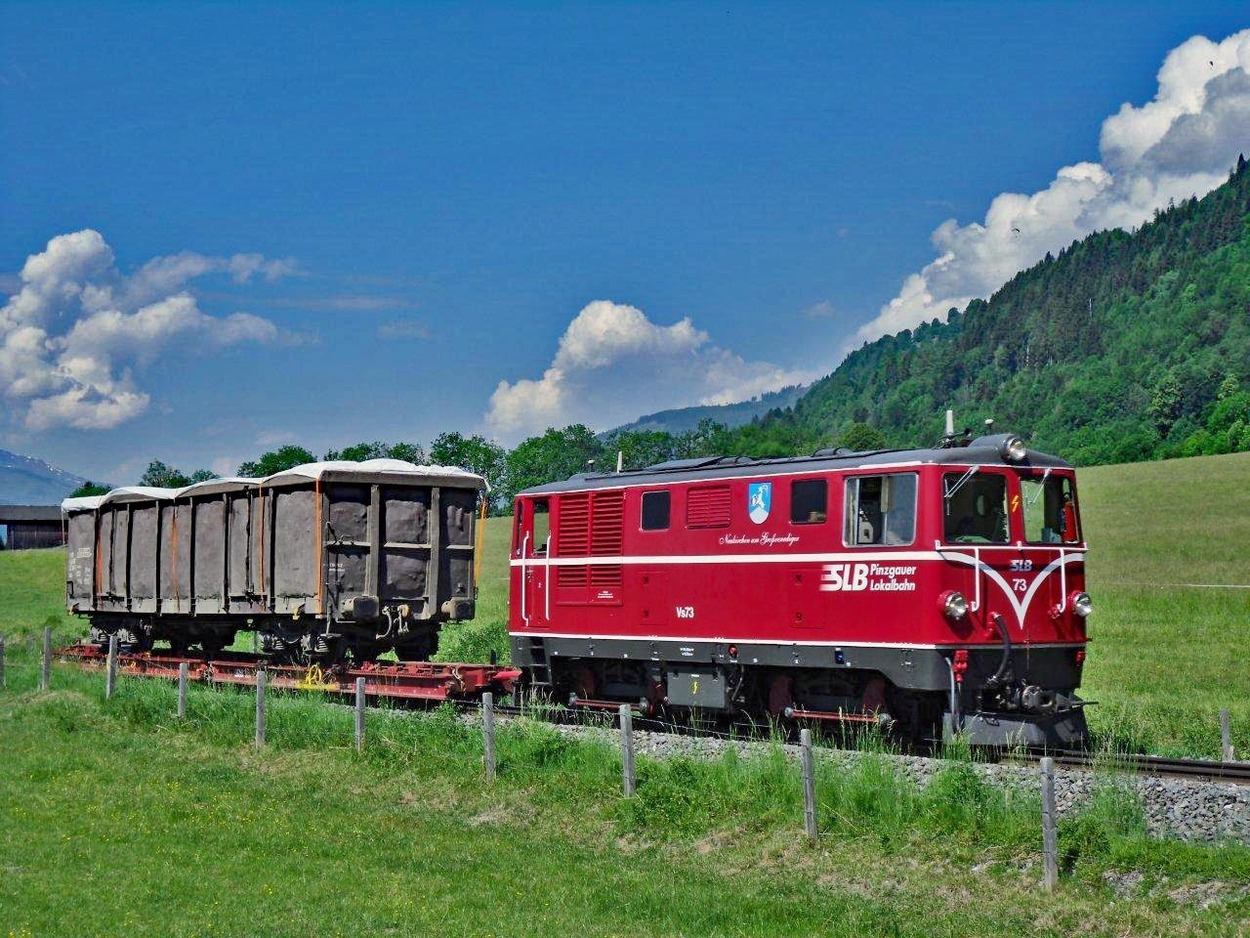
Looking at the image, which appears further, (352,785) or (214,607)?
(214,607)

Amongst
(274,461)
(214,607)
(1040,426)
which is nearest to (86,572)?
(214,607)

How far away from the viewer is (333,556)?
24312 mm

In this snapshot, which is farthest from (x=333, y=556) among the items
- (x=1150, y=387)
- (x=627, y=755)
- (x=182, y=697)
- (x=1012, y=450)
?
(x=1150, y=387)

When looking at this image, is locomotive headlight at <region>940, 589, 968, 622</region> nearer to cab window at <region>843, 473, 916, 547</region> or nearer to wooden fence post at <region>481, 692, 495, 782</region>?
cab window at <region>843, 473, 916, 547</region>

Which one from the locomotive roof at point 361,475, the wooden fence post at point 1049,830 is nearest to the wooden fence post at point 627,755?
the wooden fence post at point 1049,830

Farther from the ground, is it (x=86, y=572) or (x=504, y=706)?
(x=86, y=572)

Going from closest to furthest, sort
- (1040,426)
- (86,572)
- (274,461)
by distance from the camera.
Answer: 1. (86,572)
2. (274,461)
3. (1040,426)

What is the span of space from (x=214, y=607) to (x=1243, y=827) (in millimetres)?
20682

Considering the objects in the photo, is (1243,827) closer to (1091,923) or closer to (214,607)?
(1091,923)

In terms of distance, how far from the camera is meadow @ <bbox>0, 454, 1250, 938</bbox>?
1156cm

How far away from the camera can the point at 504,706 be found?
2330cm

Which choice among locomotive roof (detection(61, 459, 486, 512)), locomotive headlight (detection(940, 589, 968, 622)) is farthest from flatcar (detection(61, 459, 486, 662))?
locomotive headlight (detection(940, 589, 968, 622))

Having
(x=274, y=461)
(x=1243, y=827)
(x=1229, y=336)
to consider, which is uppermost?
(x=1229, y=336)

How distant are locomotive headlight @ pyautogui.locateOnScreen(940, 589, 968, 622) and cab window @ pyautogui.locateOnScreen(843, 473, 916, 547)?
83cm
